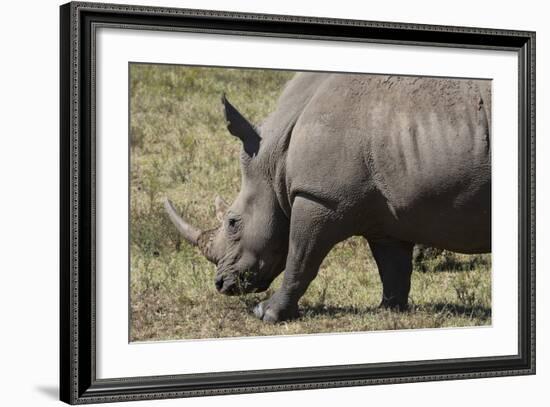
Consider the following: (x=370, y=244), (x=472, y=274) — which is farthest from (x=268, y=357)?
(x=472, y=274)

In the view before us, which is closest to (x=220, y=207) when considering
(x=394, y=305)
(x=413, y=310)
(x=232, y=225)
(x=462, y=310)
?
(x=232, y=225)

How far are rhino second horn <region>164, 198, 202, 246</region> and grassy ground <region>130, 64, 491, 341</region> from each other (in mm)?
42

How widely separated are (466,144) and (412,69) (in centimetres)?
57

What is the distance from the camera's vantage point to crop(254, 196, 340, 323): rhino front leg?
7449 millimetres

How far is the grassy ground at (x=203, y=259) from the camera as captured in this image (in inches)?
276

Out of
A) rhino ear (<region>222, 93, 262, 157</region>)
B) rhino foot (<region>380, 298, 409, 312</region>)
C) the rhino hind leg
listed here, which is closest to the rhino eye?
rhino ear (<region>222, 93, 262, 157</region>)

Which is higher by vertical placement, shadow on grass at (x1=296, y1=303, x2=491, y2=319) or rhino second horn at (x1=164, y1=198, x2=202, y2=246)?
rhino second horn at (x1=164, y1=198, x2=202, y2=246)

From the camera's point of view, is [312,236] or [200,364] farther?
[312,236]

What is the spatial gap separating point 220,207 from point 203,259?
1.07 ft

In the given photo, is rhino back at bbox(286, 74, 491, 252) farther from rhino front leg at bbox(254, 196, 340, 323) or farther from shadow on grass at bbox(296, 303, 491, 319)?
shadow on grass at bbox(296, 303, 491, 319)

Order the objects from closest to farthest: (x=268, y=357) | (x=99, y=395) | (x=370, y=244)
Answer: (x=99, y=395) < (x=268, y=357) < (x=370, y=244)

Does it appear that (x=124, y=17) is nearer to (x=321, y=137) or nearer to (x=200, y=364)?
(x=321, y=137)

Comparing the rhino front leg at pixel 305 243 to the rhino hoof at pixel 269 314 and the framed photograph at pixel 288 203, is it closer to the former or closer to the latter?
the framed photograph at pixel 288 203

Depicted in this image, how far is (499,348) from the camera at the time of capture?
7805 millimetres
